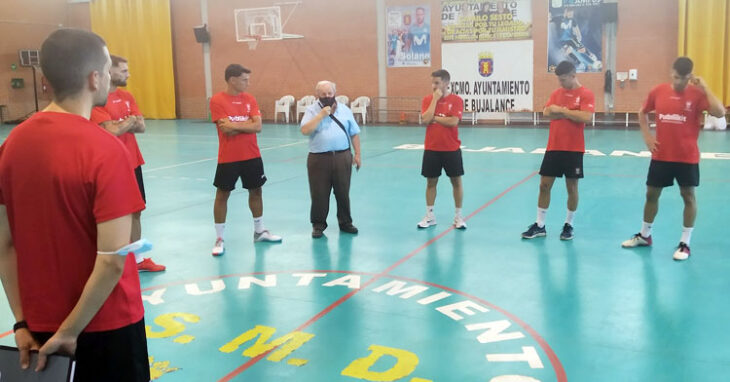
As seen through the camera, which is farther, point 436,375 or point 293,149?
point 293,149

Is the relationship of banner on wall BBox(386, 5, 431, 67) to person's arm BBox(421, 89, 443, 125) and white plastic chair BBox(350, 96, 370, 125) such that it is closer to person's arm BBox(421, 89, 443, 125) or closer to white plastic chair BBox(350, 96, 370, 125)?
white plastic chair BBox(350, 96, 370, 125)

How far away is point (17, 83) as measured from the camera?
2664 cm

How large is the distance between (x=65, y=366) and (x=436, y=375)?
249cm

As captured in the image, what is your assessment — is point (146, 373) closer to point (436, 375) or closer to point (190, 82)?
point (436, 375)

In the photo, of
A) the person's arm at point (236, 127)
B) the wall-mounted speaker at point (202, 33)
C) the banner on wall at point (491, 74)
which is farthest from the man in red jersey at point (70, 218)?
the wall-mounted speaker at point (202, 33)

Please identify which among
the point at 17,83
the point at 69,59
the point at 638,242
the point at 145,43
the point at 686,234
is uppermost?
the point at 145,43

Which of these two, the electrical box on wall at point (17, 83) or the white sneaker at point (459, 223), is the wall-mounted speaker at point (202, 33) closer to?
the electrical box on wall at point (17, 83)

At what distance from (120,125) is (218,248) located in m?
1.76

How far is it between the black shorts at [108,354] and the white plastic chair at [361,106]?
2075 cm

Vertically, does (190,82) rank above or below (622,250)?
above

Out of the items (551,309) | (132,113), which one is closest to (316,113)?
(132,113)

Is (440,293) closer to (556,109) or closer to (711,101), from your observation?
(556,109)

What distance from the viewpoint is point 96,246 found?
86.1 inches

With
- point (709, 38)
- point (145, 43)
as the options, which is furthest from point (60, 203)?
point (145, 43)
